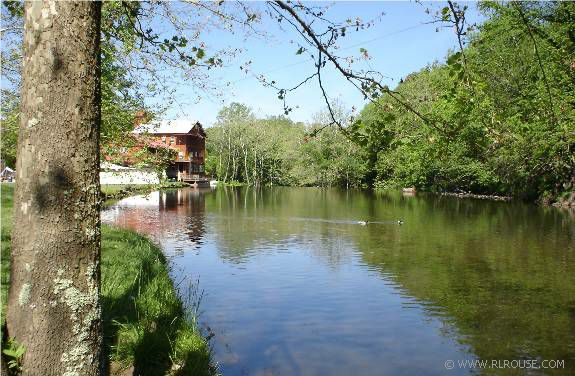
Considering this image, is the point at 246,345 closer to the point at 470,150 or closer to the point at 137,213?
the point at 470,150

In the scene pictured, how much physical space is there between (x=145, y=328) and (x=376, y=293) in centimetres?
821

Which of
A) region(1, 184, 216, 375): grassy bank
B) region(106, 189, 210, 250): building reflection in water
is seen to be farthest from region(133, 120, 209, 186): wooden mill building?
region(1, 184, 216, 375): grassy bank

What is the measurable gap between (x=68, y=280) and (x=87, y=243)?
0.24 metres

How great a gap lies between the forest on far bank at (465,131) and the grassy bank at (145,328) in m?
3.71

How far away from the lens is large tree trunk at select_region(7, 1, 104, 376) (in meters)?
2.91

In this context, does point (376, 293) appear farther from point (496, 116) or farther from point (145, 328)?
point (496, 116)

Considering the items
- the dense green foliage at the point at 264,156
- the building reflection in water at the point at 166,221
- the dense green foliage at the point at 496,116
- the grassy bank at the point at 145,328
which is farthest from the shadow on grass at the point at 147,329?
the dense green foliage at the point at 264,156

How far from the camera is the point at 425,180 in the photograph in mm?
69812

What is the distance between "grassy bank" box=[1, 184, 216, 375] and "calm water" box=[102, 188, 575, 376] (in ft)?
4.28

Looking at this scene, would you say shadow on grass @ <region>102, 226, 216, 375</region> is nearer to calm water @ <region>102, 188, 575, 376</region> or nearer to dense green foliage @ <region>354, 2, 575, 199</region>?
calm water @ <region>102, 188, 575, 376</region>

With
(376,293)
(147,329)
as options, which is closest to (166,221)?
(376,293)

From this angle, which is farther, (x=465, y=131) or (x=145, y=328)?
(x=145, y=328)

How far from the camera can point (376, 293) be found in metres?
14.1

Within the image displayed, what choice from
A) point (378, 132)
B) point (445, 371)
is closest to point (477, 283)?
point (445, 371)
